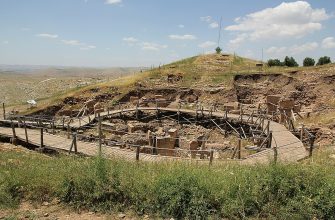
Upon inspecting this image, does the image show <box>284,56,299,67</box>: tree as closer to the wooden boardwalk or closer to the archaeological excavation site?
the archaeological excavation site

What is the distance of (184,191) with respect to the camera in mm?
7801

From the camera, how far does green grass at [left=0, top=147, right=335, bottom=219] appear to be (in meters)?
7.58

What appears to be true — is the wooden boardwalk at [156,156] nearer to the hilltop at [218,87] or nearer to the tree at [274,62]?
the hilltop at [218,87]

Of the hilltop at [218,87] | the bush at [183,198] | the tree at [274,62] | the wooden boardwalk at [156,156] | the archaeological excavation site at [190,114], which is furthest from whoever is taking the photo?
the tree at [274,62]

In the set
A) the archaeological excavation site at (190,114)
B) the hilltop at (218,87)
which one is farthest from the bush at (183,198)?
the hilltop at (218,87)

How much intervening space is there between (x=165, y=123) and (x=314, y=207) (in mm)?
21715

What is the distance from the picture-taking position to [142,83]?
35.5 meters

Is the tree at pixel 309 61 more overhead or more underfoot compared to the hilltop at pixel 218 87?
more overhead

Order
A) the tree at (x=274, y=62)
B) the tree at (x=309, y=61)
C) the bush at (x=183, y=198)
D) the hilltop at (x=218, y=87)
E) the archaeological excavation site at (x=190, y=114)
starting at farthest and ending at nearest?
1. the tree at (x=274, y=62)
2. the tree at (x=309, y=61)
3. the hilltop at (x=218, y=87)
4. the archaeological excavation site at (x=190, y=114)
5. the bush at (x=183, y=198)

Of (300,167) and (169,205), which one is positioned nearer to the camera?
(169,205)

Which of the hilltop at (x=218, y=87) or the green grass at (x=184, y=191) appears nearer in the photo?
the green grass at (x=184, y=191)

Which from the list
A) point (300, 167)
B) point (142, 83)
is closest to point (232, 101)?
point (142, 83)

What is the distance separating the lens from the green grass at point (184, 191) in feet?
24.9

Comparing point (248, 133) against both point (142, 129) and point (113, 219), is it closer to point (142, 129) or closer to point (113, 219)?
point (142, 129)
